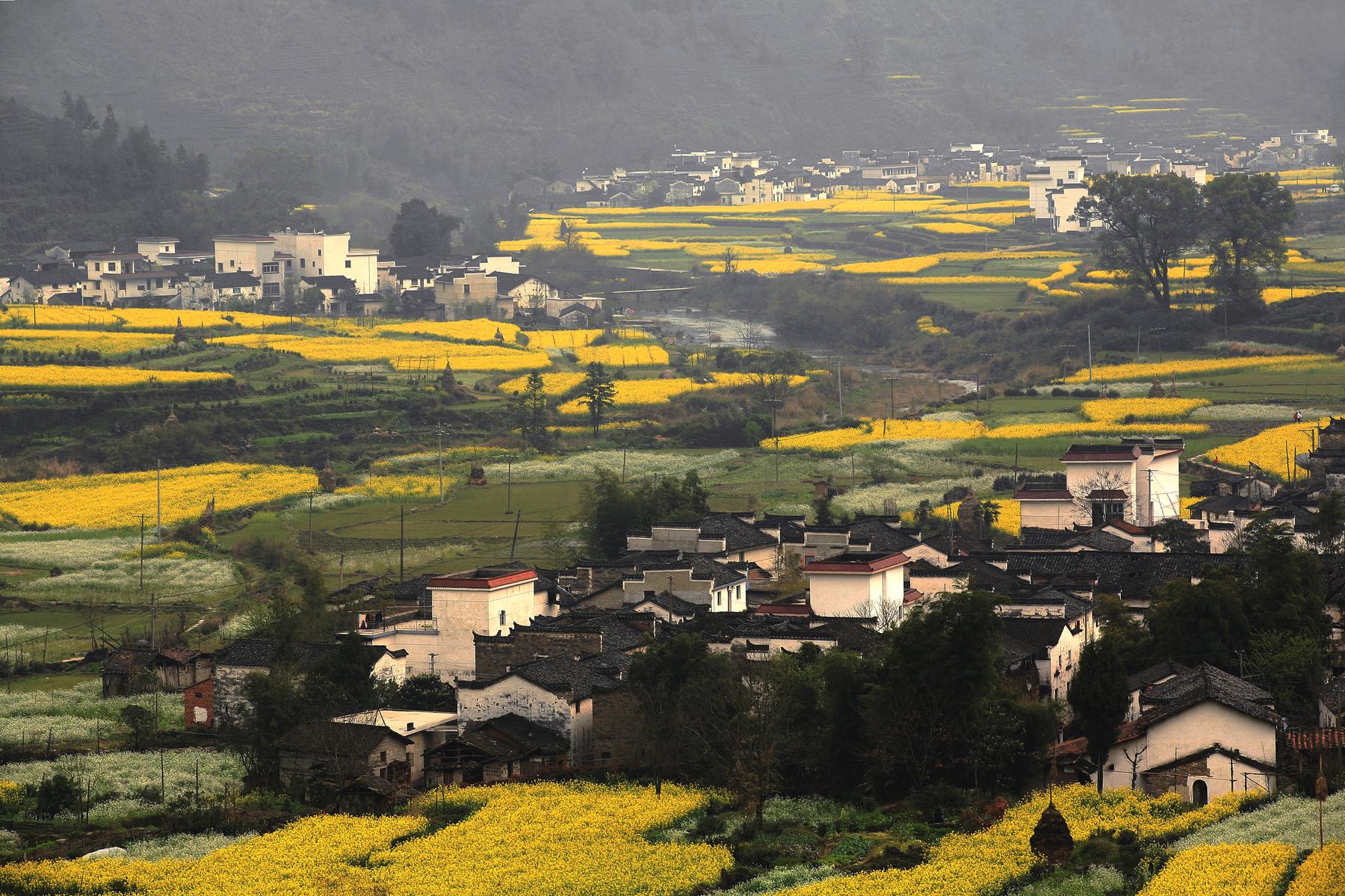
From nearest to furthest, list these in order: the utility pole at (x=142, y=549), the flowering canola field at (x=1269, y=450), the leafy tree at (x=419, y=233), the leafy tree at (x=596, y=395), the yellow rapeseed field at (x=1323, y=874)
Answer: the yellow rapeseed field at (x=1323, y=874) < the utility pole at (x=142, y=549) < the flowering canola field at (x=1269, y=450) < the leafy tree at (x=596, y=395) < the leafy tree at (x=419, y=233)

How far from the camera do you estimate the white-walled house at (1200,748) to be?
29.8 m

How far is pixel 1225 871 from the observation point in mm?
24812

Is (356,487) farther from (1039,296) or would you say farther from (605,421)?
(1039,296)

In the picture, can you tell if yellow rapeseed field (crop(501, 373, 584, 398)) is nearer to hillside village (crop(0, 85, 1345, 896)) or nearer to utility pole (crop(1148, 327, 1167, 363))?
hillside village (crop(0, 85, 1345, 896))

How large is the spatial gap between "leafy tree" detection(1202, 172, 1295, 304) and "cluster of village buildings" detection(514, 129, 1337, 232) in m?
39.9

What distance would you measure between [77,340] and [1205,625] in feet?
165

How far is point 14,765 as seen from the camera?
112 ft

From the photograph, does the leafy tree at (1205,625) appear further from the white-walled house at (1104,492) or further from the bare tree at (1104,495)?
the bare tree at (1104,495)

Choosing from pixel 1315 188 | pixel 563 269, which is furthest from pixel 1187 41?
pixel 563 269

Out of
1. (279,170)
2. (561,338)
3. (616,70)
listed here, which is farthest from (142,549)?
(616,70)

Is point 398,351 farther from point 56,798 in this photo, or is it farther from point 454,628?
point 56,798

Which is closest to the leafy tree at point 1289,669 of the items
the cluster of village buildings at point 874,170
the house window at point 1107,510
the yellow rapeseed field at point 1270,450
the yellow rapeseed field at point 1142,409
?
the house window at point 1107,510

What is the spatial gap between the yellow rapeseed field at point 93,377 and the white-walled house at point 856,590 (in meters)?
35.6

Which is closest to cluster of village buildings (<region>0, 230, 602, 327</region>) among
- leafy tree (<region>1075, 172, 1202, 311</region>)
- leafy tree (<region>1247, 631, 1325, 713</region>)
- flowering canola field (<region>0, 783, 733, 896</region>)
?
leafy tree (<region>1075, 172, 1202, 311</region>)
